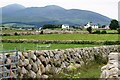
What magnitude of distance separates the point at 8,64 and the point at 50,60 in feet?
22.2

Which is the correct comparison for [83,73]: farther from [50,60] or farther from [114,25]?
[114,25]

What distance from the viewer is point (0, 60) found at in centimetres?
2017

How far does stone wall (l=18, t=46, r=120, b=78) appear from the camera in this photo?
75.8 feet

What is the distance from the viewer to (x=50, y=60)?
27.0 meters

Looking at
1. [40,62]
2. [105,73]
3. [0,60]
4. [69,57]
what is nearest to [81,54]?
[69,57]

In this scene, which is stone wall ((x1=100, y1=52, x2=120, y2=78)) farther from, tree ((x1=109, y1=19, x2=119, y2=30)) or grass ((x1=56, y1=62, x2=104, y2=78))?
tree ((x1=109, y1=19, x2=119, y2=30))

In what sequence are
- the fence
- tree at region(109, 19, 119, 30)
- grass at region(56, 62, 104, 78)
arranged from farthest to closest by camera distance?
tree at region(109, 19, 119, 30), grass at region(56, 62, 104, 78), the fence

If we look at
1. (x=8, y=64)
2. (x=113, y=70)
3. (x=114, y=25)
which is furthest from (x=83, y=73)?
(x=114, y=25)

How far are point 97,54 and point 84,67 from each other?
21.1ft

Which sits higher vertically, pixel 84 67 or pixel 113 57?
pixel 113 57

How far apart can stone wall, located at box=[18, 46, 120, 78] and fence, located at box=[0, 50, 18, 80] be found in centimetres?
69

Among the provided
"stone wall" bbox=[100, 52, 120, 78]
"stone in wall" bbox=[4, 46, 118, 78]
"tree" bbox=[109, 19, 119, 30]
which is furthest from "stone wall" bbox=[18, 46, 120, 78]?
"tree" bbox=[109, 19, 119, 30]

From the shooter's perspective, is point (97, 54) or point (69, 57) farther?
point (97, 54)

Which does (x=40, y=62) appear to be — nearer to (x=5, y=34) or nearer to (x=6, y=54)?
(x=6, y=54)
